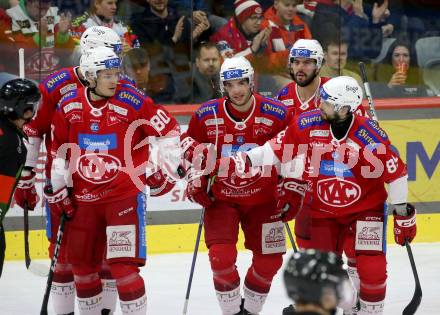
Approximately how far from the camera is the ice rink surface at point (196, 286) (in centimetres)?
623

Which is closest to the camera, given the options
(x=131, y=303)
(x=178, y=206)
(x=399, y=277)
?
(x=131, y=303)

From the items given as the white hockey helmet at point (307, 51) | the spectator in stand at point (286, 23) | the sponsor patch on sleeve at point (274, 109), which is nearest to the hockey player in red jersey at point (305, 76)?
the white hockey helmet at point (307, 51)

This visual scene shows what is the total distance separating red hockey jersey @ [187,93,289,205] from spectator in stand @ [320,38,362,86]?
2834mm

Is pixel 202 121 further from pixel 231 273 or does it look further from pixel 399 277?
pixel 399 277

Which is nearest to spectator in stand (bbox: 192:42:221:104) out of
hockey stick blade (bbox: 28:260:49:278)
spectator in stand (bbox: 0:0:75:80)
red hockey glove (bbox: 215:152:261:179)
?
spectator in stand (bbox: 0:0:75:80)

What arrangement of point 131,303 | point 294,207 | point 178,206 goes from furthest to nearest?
point 178,206 < point 294,207 < point 131,303

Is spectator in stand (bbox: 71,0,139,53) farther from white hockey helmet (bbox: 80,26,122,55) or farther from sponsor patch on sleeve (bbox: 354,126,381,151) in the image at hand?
sponsor patch on sleeve (bbox: 354,126,381,151)

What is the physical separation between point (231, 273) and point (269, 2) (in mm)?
3376

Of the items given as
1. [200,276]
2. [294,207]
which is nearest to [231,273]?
[294,207]

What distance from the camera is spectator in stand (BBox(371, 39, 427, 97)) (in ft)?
27.7

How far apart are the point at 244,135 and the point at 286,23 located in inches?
119

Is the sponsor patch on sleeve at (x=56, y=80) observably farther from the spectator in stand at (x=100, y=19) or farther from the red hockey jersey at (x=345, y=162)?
the spectator in stand at (x=100, y=19)

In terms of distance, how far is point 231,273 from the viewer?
18.0 ft

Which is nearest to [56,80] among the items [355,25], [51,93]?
[51,93]
